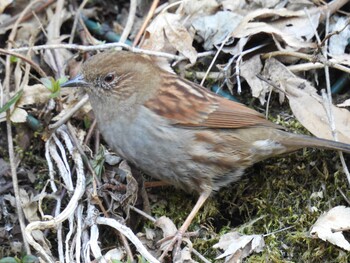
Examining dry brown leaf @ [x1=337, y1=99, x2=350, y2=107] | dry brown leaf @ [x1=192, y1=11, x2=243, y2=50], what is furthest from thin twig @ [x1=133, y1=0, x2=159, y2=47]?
dry brown leaf @ [x1=337, y1=99, x2=350, y2=107]

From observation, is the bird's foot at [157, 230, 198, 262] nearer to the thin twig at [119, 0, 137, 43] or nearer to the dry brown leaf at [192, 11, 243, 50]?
the dry brown leaf at [192, 11, 243, 50]

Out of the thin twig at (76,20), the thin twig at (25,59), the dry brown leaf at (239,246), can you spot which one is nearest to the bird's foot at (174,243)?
the dry brown leaf at (239,246)

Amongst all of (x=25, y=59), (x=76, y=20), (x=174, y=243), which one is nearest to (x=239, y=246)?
(x=174, y=243)

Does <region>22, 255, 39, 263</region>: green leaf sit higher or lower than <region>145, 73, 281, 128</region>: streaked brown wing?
lower

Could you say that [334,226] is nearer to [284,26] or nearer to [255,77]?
[255,77]

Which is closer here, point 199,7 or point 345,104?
point 345,104

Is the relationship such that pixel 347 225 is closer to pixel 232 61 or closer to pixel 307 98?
pixel 307 98
